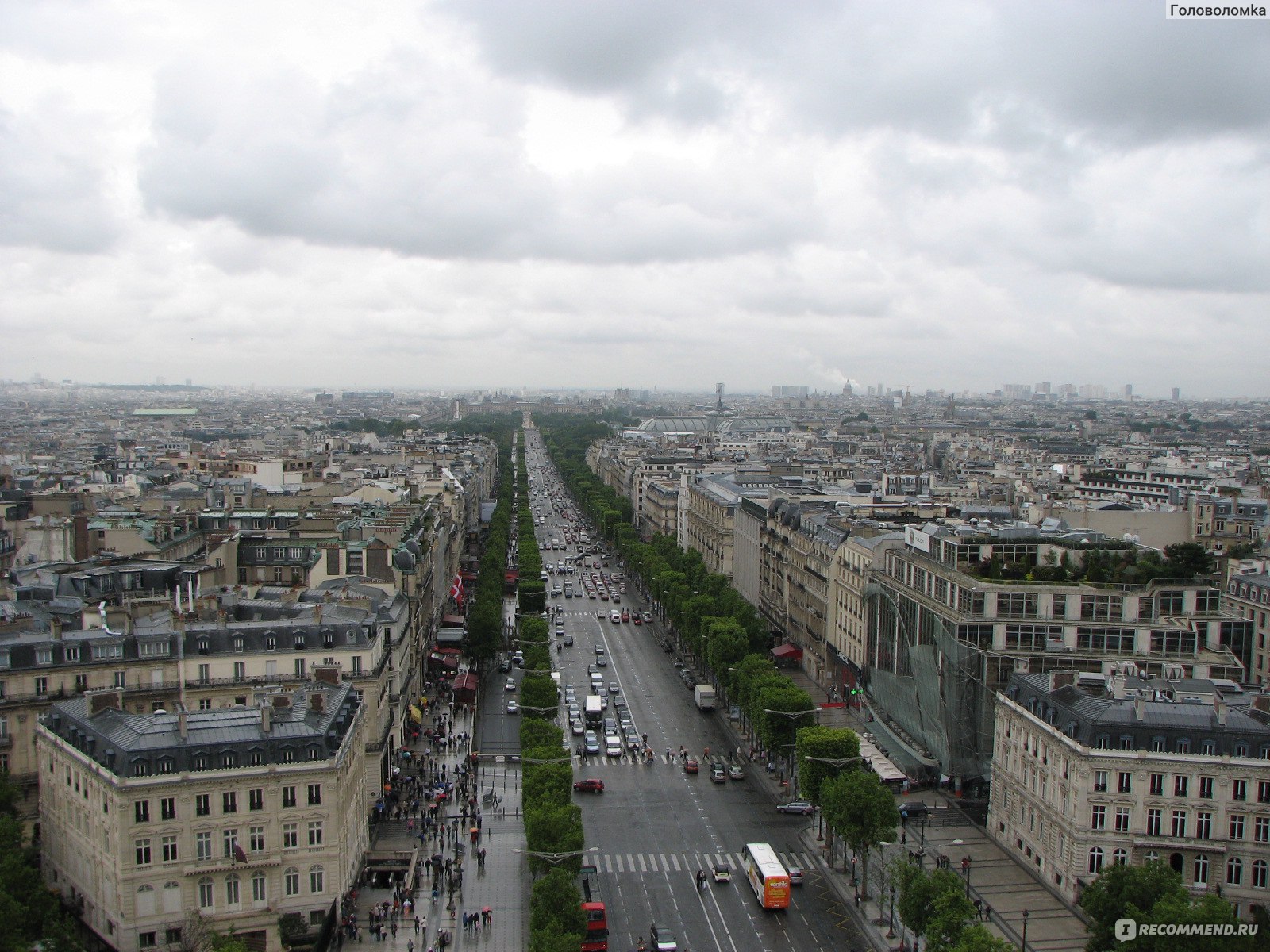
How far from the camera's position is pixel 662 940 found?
5528 cm

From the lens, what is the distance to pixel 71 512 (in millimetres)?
115688

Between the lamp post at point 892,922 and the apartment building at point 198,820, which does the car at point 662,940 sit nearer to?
the lamp post at point 892,922

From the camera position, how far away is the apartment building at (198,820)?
5197 centimetres

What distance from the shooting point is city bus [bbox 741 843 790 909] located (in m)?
60.2

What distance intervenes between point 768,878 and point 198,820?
27.4m

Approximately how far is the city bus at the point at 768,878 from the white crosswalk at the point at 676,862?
243 cm

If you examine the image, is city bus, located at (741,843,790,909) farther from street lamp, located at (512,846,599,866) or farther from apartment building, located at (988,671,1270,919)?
apartment building, located at (988,671,1270,919)

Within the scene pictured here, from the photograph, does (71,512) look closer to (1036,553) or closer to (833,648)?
(833,648)

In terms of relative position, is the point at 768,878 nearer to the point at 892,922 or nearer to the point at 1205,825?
the point at 892,922

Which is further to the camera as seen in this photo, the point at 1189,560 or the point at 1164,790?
the point at 1189,560

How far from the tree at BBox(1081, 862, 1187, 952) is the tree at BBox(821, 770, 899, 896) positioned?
1337 cm

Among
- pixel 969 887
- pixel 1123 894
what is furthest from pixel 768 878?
pixel 1123 894

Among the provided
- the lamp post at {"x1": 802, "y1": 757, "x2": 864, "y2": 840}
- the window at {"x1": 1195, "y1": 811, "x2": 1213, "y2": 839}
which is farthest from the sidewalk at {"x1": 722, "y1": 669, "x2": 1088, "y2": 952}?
the window at {"x1": 1195, "y1": 811, "x2": 1213, "y2": 839}

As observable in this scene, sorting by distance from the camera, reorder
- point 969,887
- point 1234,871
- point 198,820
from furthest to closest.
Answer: point 969,887 < point 1234,871 < point 198,820
